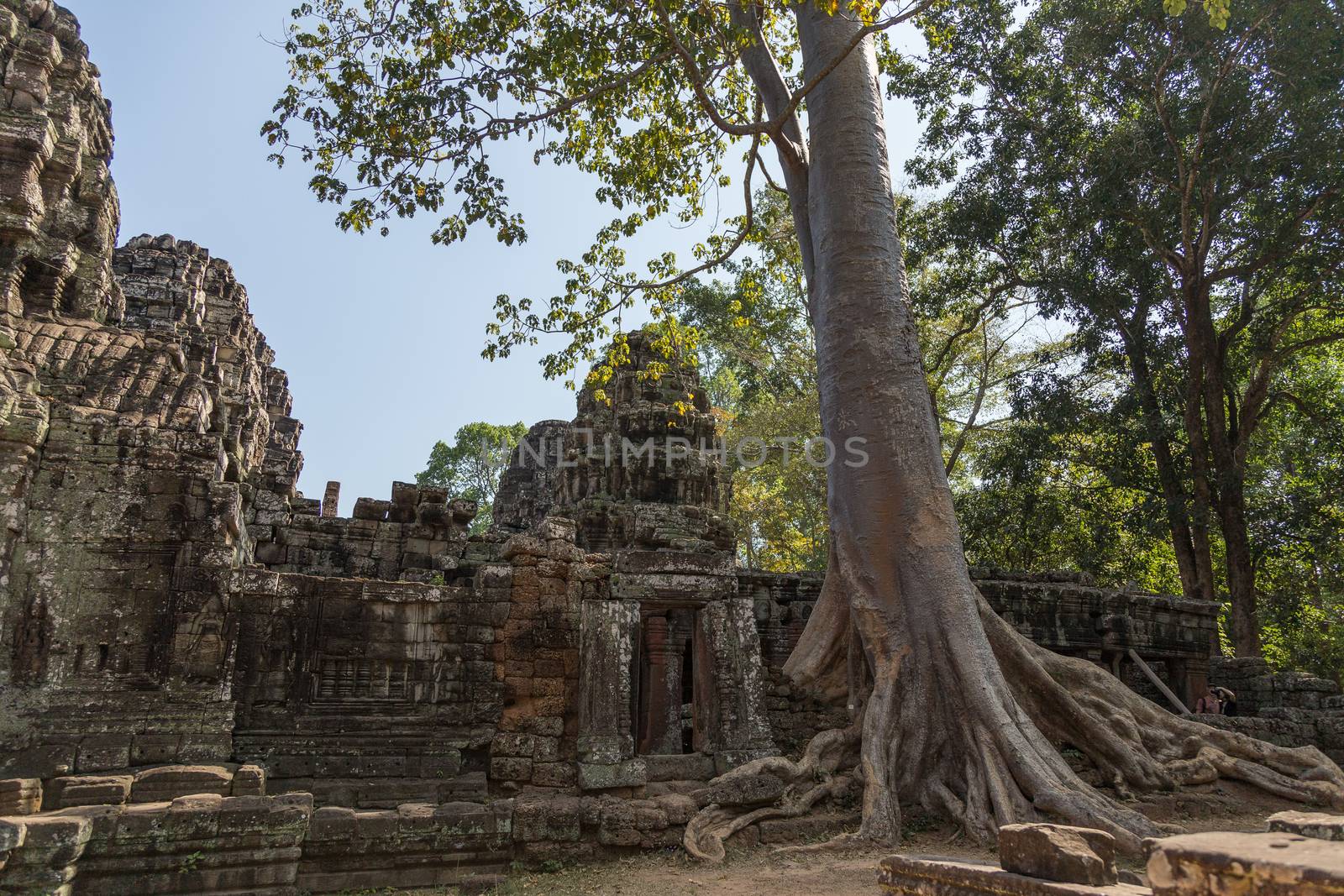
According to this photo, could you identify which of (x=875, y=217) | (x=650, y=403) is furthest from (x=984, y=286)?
(x=875, y=217)

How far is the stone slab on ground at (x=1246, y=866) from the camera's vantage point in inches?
→ 63.0

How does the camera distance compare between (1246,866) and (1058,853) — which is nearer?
(1246,866)

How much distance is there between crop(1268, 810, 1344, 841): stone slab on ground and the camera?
7.89 feet

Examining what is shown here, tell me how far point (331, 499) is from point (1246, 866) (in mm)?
12963

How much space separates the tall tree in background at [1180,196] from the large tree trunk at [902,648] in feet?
17.3

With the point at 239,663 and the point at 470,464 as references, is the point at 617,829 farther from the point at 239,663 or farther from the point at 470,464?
the point at 470,464

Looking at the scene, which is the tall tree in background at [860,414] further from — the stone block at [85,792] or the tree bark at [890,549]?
the stone block at [85,792]

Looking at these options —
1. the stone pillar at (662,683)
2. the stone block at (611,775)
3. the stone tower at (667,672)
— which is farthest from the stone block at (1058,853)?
the stone pillar at (662,683)

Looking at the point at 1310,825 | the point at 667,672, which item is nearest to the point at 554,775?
the point at 667,672

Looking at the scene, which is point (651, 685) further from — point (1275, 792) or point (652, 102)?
point (652, 102)

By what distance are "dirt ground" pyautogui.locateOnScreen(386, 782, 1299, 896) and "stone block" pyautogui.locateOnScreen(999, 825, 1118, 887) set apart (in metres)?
2.05

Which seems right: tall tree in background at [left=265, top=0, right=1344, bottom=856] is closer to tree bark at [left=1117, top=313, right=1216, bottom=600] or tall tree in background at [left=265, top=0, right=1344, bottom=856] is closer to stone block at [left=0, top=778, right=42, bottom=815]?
stone block at [left=0, top=778, right=42, bottom=815]

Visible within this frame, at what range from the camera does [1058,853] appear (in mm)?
2396

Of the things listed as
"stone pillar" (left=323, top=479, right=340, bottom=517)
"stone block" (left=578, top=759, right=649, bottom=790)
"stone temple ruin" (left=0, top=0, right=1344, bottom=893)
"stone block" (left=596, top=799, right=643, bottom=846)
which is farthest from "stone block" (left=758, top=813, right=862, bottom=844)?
"stone pillar" (left=323, top=479, right=340, bottom=517)
